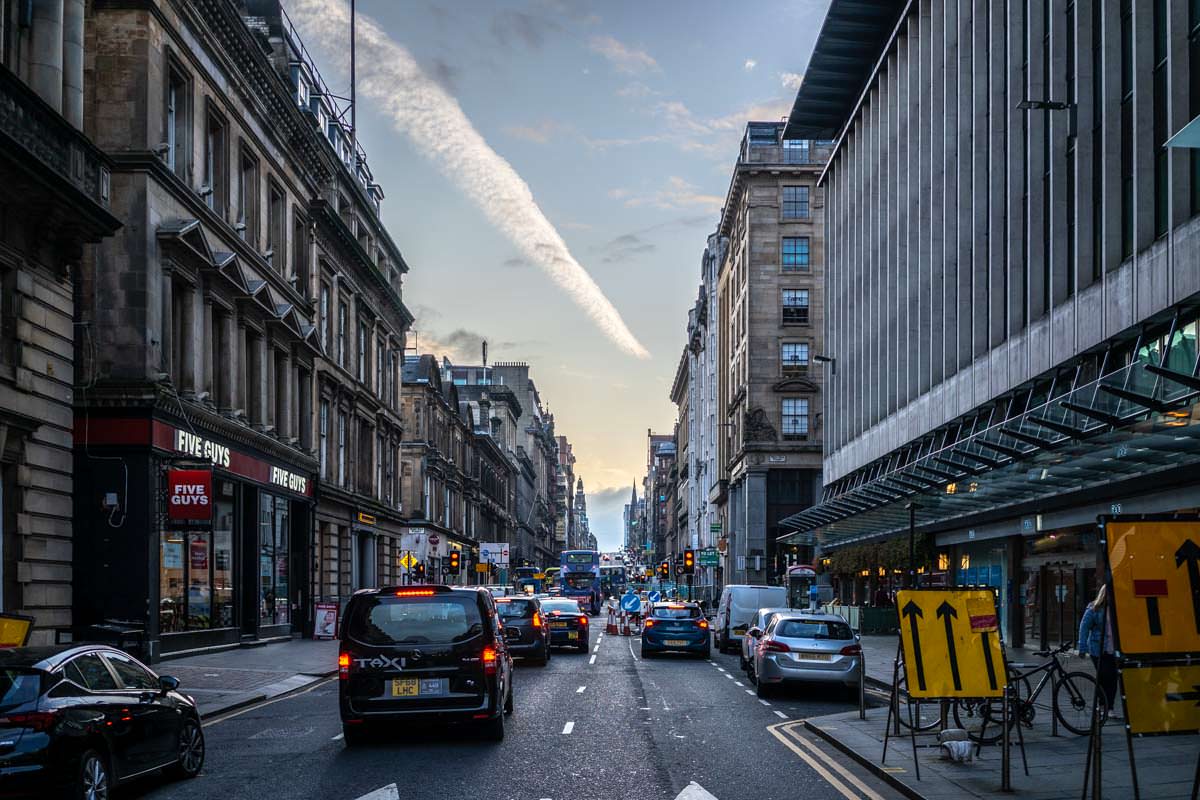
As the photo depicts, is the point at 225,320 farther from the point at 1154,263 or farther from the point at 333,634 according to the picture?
the point at 1154,263

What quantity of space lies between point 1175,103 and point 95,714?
20.7 m

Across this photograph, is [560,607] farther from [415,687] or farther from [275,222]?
[415,687]

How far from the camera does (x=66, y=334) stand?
899 inches

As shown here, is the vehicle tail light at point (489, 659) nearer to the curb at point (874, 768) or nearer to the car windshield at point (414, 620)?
the car windshield at point (414, 620)

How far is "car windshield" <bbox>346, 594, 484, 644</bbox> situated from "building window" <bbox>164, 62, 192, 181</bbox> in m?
18.0

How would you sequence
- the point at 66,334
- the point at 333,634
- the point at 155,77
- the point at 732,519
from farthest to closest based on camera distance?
the point at 732,519
the point at 333,634
the point at 155,77
the point at 66,334

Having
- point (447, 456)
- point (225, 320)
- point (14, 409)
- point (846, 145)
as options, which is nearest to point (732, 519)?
point (447, 456)

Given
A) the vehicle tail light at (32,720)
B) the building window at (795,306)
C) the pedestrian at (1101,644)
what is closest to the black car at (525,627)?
the pedestrian at (1101,644)

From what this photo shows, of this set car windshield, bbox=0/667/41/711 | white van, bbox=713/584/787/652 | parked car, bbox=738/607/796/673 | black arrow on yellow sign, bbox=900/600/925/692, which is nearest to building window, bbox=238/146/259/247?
white van, bbox=713/584/787/652

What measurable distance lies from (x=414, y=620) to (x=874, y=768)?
212 inches

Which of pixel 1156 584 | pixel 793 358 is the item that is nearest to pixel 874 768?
pixel 1156 584

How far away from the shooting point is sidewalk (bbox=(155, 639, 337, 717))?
2192 centimetres

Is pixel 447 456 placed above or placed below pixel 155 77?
below

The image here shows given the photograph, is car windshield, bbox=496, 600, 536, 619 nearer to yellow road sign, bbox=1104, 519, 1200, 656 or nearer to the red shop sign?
the red shop sign
